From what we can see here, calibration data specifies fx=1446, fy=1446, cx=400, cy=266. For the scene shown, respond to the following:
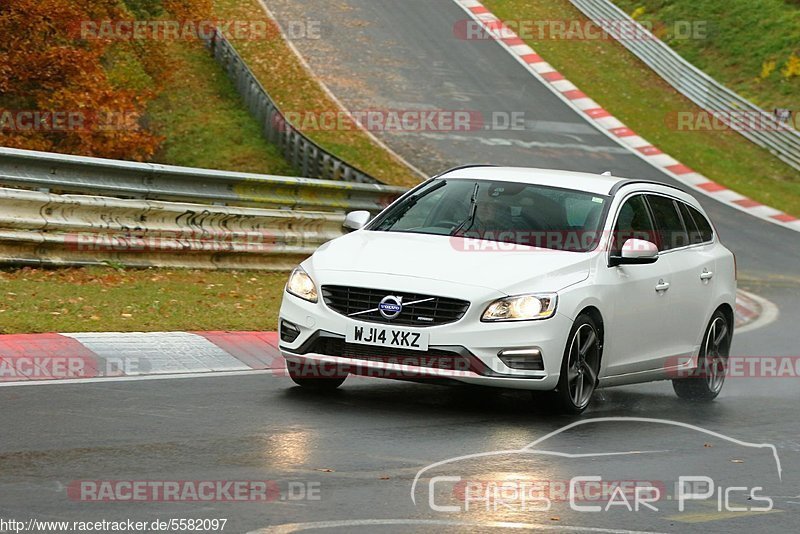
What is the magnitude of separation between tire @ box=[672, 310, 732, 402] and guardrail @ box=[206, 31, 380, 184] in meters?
10.8

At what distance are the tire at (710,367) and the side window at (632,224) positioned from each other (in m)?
1.23

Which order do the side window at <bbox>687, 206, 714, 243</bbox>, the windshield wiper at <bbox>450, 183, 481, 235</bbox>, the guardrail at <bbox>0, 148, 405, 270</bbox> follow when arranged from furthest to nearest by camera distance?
the guardrail at <bbox>0, 148, 405, 270</bbox> < the side window at <bbox>687, 206, 714, 243</bbox> < the windshield wiper at <bbox>450, 183, 481, 235</bbox>

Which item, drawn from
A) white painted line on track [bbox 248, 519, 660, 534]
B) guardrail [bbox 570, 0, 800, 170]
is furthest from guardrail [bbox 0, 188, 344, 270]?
guardrail [bbox 570, 0, 800, 170]

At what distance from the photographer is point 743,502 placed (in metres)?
7.30

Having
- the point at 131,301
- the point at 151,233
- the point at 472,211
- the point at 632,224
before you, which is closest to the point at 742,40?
the point at 151,233

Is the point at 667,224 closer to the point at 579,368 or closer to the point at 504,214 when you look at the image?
the point at 504,214

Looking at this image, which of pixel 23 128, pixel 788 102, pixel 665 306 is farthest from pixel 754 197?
pixel 665 306

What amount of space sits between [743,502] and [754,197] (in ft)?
79.6

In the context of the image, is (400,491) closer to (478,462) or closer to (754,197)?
(478,462)

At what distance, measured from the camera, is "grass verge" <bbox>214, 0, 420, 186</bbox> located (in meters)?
29.7

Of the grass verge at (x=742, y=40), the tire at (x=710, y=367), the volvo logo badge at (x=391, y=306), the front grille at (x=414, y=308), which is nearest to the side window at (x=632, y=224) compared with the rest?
the tire at (x=710, y=367)

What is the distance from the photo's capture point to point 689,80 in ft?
125

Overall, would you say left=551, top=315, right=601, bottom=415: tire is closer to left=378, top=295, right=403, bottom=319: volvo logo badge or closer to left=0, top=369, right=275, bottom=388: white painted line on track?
left=378, top=295, right=403, bottom=319: volvo logo badge

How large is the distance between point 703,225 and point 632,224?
154 centimetres
